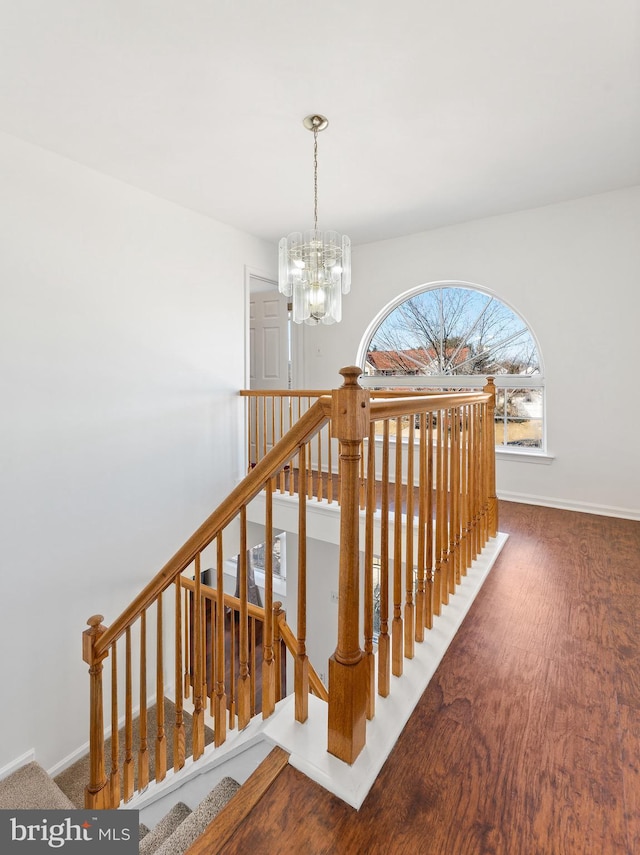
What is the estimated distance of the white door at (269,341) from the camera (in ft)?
16.1

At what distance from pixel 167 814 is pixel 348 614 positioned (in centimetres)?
146

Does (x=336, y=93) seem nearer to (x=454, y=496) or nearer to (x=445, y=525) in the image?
(x=454, y=496)

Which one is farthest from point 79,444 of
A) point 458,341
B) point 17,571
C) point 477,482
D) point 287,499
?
point 458,341

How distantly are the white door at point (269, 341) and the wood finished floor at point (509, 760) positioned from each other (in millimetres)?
3583

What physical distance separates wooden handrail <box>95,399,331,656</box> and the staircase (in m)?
0.65

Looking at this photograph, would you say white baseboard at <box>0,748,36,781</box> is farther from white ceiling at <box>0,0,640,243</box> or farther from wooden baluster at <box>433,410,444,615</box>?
white ceiling at <box>0,0,640,243</box>

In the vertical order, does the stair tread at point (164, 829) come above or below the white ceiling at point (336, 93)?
below

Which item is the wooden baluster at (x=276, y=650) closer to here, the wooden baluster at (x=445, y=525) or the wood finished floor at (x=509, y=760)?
the wood finished floor at (x=509, y=760)

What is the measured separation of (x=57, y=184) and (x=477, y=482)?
3.25 meters

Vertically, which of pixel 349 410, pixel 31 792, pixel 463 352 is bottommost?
pixel 31 792

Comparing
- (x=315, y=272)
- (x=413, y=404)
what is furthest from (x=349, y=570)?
(x=315, y=272)

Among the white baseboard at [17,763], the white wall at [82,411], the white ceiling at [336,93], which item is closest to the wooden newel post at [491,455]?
the white ceiling at [336,93]

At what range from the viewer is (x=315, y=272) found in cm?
251

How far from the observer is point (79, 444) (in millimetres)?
2916
